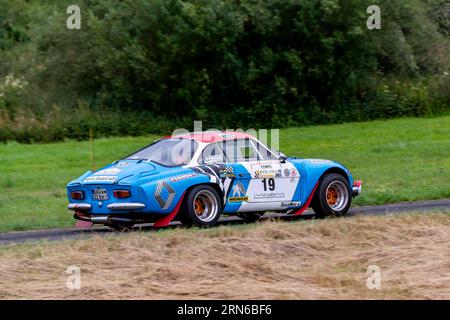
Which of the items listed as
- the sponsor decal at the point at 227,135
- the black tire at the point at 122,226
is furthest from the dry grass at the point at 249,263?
the sponsor decal at the point at 227,135

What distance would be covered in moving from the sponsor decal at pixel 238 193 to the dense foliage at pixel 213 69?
660 inches

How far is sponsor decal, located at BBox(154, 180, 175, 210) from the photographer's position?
1291 centimetres

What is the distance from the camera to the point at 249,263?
32.9 feet

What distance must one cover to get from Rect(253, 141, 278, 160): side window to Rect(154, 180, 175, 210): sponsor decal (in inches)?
77.3

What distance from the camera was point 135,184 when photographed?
42.1 ft

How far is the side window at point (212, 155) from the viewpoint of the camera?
45.1ft

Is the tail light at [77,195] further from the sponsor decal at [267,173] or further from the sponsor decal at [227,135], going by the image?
the sponsor decal at [267,173]

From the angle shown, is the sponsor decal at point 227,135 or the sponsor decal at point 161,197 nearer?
the sponsor decal at point 161,197

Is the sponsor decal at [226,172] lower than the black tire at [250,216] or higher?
higher

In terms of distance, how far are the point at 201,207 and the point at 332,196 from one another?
8.31 ft

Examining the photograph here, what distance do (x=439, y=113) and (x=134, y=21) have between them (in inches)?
447

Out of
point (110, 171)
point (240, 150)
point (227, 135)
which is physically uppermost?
point (227, 135)

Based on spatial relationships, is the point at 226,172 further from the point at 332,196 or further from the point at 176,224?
the point at 332,196

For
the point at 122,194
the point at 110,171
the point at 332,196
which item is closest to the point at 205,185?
the point at 122,194
